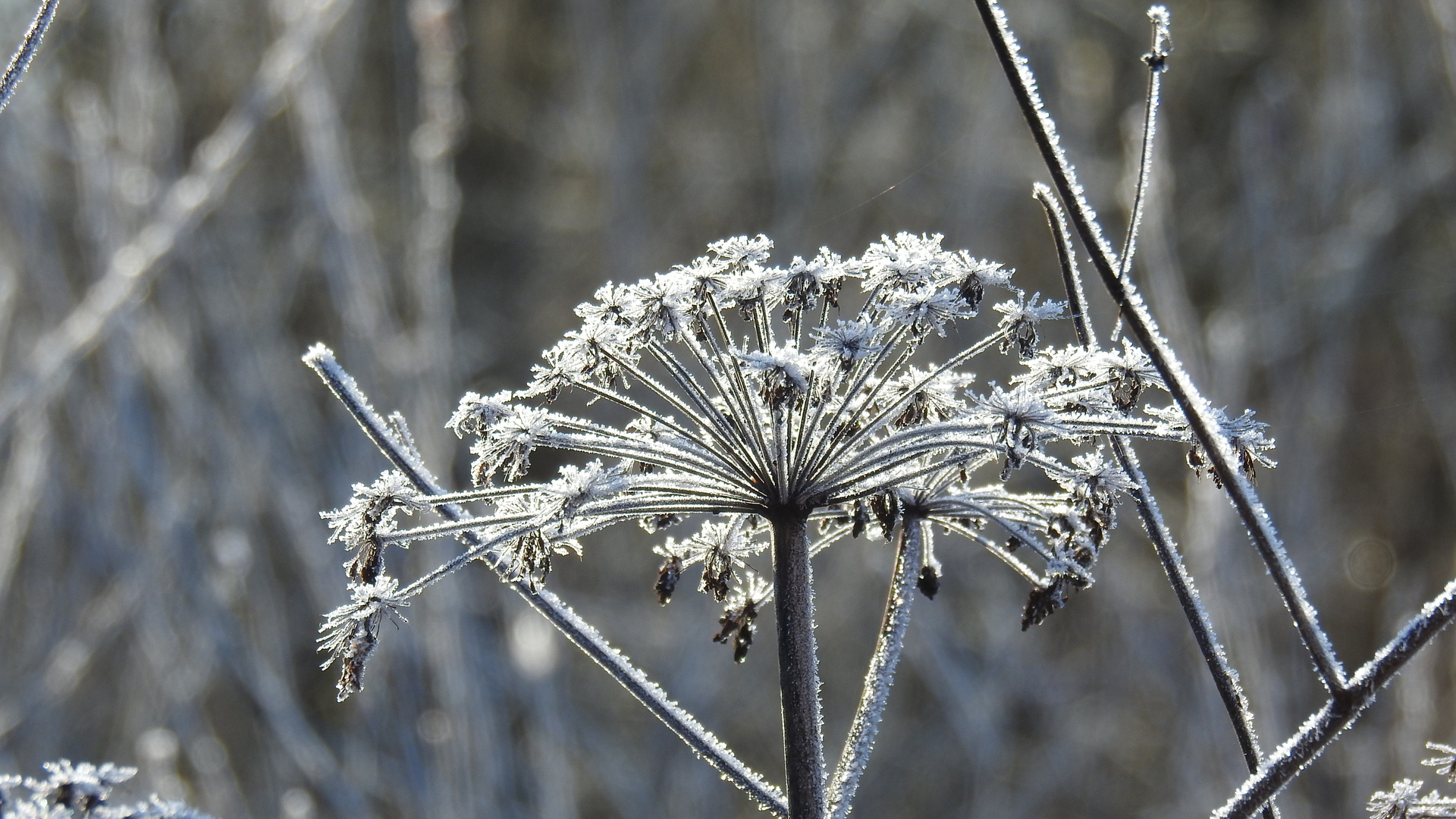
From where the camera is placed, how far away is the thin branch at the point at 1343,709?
1.99ft

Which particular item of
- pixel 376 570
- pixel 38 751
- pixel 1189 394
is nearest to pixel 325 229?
pixel 38 751

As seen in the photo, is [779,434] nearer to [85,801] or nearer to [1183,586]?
[1183,586]

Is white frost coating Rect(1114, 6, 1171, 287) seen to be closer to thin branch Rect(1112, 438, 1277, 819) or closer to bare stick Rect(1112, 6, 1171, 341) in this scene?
bare stick Rect(1112, 6, 1171, 341)

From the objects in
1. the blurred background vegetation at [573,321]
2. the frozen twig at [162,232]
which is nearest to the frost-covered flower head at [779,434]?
the blurred background vegetation at [573,321]

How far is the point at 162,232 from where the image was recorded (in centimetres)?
288

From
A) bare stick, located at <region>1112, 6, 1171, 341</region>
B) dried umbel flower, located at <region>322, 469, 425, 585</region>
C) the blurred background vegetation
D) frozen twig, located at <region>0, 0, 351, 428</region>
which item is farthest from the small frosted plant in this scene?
frozen twig, located at <region>0, 0, 351, 428</region>

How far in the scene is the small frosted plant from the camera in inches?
34.4

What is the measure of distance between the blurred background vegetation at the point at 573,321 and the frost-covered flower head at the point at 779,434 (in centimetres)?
160

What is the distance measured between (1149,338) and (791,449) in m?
0.42

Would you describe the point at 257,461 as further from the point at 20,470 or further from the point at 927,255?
the point at 927,255

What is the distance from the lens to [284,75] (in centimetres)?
286

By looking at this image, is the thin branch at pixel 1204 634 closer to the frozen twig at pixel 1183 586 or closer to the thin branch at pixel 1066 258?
the frozen twig at pixel 1183 586

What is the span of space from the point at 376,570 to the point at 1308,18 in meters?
8.35

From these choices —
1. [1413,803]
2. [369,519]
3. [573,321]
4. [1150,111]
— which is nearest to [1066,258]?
[1150,111]
